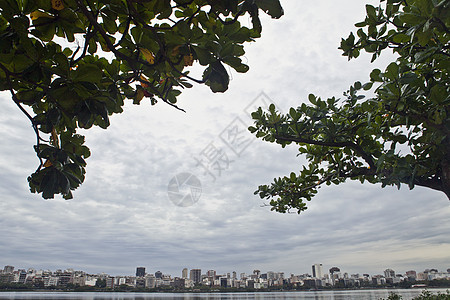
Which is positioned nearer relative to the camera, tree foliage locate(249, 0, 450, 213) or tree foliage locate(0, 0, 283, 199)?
tree foliage locate(0, 0, 283, 199)

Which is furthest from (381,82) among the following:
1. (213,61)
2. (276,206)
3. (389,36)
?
(276,206)

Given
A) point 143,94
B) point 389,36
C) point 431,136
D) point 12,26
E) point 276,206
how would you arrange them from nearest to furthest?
1. point 12,26
2. point 143,94
3. point 431,136
4. point 389,36
5. point 276,206

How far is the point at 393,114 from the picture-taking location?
2461 mm

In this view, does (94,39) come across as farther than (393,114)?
No

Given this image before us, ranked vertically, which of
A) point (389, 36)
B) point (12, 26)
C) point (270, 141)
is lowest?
point (12, 26)

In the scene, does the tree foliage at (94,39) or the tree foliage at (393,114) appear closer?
the tree foliage at (94,39)

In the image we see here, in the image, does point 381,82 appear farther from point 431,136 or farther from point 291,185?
point 291,185

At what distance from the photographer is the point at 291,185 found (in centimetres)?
427

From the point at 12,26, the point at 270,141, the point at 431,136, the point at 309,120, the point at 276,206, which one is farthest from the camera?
the point at 276,206

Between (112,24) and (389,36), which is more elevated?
(389,36)

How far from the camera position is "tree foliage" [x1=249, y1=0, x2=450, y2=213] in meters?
1.99

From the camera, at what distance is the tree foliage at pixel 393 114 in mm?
1987

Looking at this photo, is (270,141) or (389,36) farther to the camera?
(270,141)

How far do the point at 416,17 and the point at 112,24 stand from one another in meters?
1.80
